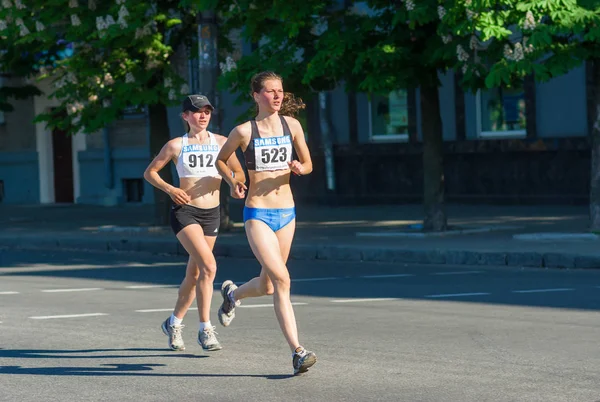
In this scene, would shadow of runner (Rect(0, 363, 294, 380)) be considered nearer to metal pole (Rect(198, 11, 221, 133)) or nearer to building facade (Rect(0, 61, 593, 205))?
metal pole (Rect(198, 11, 221, 133))

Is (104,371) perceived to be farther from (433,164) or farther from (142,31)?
(142,31)

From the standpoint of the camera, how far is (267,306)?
12.2m

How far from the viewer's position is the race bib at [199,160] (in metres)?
9.42

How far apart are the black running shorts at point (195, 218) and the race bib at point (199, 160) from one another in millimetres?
259

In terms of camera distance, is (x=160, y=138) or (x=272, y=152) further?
(x=160, y=138)

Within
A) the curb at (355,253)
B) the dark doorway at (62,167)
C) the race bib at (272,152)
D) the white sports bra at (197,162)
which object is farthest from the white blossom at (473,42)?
the dark doorway at (62,167)

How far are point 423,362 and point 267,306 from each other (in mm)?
3878

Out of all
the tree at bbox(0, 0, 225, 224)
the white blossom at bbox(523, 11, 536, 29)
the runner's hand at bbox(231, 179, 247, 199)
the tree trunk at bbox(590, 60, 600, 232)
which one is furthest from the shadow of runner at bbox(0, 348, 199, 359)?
the tree at bbox(0, 0, 225, 224)

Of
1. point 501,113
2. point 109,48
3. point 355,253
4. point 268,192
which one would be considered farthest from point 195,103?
point 501,113

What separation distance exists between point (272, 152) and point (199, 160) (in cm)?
105

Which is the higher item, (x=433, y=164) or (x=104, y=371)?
(x=433, y=164)

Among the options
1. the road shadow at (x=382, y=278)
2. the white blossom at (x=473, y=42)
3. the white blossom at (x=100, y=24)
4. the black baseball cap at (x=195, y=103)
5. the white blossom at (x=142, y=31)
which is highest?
the white blossom at (x=100, y=24)

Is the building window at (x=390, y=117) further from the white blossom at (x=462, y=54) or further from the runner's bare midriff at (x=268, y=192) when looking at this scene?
the runner's bare midriff at (x=268, y=192)

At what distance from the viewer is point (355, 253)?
58.9 ft
